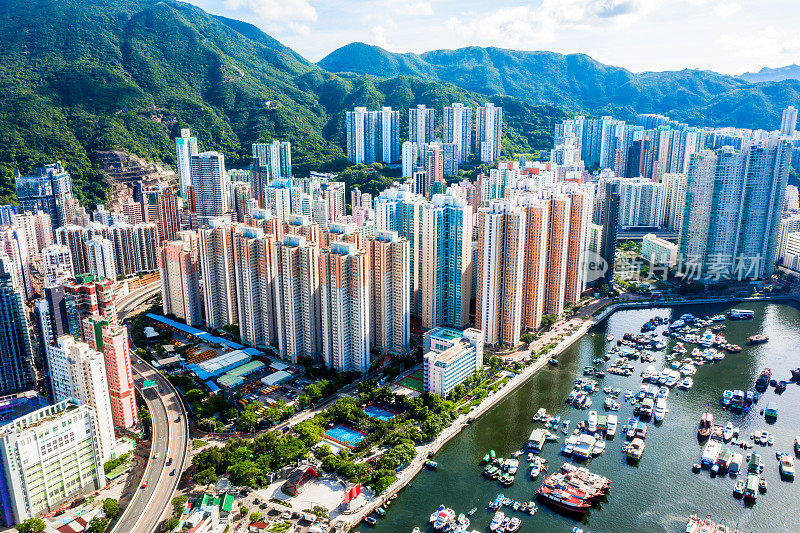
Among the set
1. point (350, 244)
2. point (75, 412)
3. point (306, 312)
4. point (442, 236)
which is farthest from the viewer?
point (442, 236)

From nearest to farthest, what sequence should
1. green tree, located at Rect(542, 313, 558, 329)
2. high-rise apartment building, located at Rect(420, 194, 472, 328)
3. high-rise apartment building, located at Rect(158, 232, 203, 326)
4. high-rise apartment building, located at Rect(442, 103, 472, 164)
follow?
1. high-rise apartment building, located at Rect(420, 194, 472, 328)
2. green tree, located at Rect(542, 313, 558, 329)
3. high-rise apartment building, located at Rect(158, 232, 203, 326)
4. high-rise apartment building, located at Rect(442, 103, 472, 164)

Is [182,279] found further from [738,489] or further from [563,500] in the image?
[738,489]

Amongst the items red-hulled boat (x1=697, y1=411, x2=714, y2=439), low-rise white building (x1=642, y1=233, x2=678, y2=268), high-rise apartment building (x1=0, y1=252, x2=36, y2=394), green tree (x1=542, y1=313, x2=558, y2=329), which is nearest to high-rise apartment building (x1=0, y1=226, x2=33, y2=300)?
high-rise apartment building (x1=0, y1=252, x2=36, y2=394)

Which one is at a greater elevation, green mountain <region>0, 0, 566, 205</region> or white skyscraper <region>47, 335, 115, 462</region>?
green mountain <region>0, 0, 566, 205</region>

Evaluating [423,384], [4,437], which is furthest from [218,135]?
[4,437]

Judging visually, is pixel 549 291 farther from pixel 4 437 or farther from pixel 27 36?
pixel 27 36

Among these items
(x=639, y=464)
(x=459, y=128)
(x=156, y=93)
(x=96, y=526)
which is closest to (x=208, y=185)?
(x=156, y=93)

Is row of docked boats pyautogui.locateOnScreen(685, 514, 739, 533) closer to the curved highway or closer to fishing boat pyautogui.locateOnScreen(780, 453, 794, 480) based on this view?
fishing boat pyautogui.locateOnScreen(780, 453, 794, 480)
